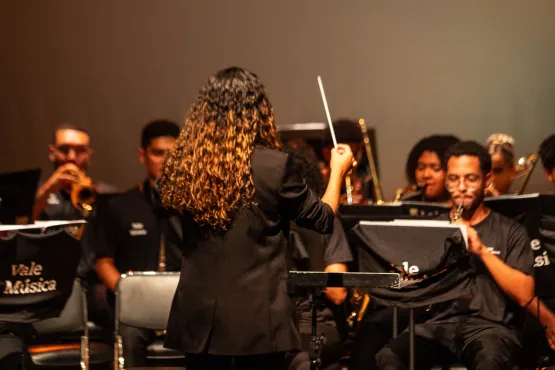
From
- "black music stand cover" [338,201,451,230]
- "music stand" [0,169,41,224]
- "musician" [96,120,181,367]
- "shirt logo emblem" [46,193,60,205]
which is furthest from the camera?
"shirt logo emblem" [46,193,60,205]

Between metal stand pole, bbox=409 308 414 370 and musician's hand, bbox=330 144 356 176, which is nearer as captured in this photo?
musician's hand, bbox=330 144 356 176

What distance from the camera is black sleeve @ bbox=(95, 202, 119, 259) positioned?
15.6 ft

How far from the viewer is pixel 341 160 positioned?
309 centimetres

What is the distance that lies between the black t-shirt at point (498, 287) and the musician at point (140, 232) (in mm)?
1491

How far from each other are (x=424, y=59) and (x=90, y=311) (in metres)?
3.01

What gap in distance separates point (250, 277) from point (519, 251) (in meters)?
1.62

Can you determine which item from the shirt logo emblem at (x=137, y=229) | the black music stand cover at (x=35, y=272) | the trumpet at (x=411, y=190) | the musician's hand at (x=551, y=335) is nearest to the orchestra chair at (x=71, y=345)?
the shirt logo emblem at (x=137, y=229)

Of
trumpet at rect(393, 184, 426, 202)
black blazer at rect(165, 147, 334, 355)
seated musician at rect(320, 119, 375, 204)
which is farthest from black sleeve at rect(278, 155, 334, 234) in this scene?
trumpet at rect(393, 184, 426, 202)

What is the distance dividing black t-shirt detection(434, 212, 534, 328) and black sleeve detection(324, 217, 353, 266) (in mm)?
514

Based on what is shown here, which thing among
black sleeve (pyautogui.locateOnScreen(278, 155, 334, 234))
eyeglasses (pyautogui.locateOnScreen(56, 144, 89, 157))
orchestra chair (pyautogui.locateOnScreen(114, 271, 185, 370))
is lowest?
orchestra chair (pyautogui.locateOnScreen(114, 271, 185, 370))

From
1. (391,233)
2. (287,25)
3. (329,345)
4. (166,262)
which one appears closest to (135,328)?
(166,262)

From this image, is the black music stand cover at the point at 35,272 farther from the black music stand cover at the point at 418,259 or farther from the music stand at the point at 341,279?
the music stand at the point at 341,279

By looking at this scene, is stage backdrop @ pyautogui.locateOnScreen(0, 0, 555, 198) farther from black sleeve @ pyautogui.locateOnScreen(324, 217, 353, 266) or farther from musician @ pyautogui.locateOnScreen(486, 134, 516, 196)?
black sleeve @ pyautogui.locateOnScreen(324, 217, 353, 266)

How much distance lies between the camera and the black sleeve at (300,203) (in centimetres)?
288
